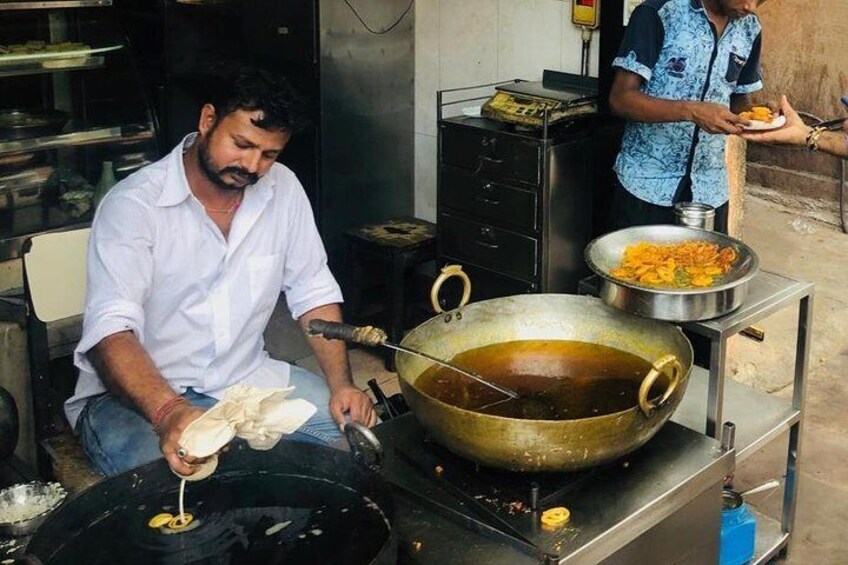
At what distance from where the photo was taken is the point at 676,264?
10.3 ft

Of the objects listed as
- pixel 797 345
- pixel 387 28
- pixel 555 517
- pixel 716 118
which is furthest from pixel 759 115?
pixel 387 28

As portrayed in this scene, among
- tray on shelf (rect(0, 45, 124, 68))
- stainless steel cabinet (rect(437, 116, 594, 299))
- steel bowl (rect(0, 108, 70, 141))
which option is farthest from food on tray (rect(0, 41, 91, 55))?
stainless steel cabinet (rect(437, 116, 594, 299))

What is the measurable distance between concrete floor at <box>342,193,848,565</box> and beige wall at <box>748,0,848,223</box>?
0.62 feet

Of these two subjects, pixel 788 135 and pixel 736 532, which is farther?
pixel 788 135

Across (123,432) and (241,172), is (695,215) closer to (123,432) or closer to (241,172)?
(241,172)

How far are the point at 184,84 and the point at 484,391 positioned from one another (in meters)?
4.13

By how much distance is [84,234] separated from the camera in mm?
3320

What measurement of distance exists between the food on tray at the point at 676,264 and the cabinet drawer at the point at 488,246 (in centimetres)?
142

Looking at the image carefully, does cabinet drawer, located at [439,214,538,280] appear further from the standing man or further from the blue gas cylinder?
the blue gas cylinder

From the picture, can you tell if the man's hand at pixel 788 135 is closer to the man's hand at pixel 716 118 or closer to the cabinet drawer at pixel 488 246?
the man's hand at pixel 716 118

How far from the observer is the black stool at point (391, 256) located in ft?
17.5

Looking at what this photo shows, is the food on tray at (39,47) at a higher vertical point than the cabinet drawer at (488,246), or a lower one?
higher


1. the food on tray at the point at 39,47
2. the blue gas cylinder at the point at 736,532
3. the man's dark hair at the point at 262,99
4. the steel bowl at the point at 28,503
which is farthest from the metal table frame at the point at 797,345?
the food on tray at the point at 39,47

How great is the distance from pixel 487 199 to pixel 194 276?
2.18m
